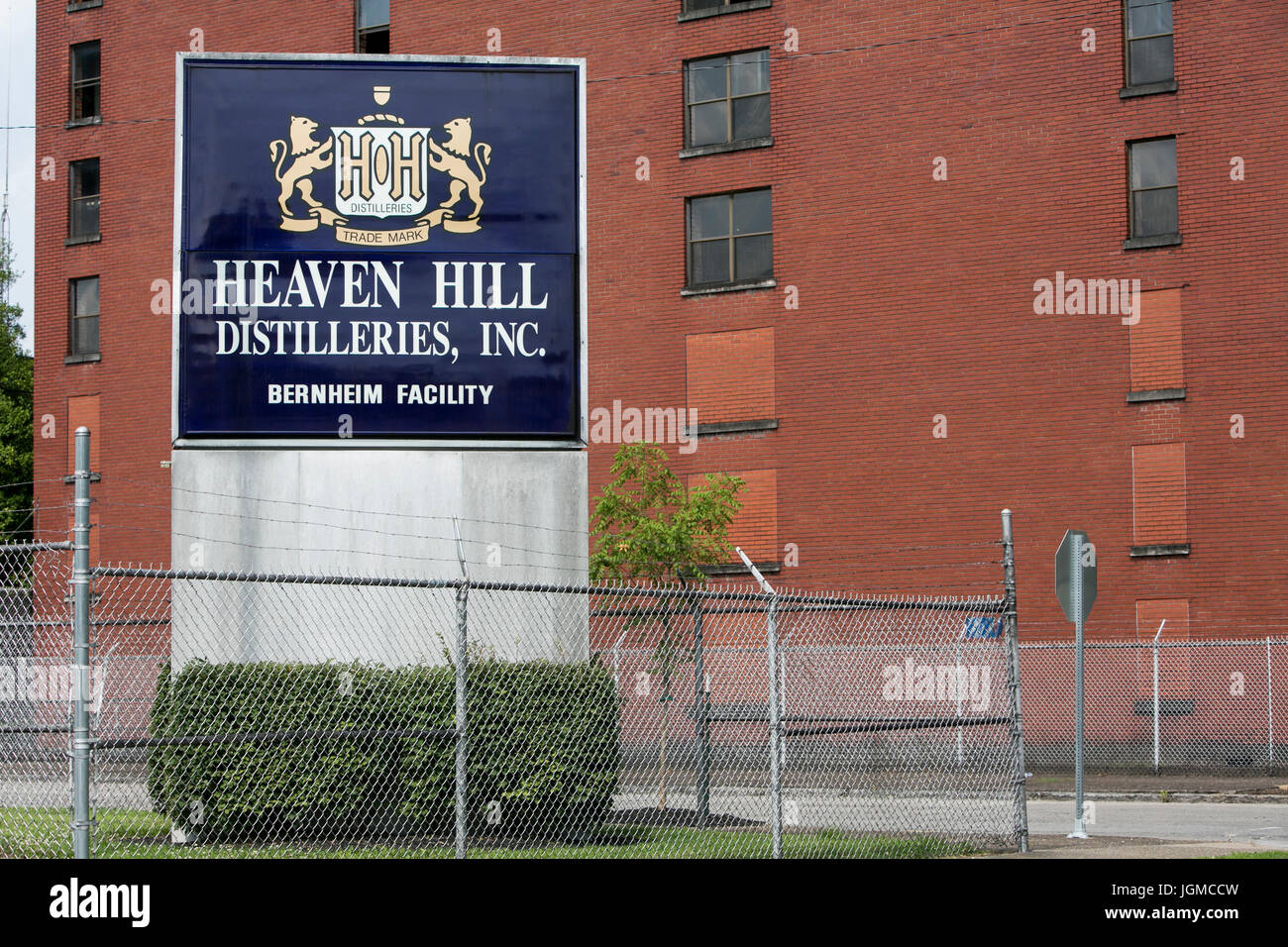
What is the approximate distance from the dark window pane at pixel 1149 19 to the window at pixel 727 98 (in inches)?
289

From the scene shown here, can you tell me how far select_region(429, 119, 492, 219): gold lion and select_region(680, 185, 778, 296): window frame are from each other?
688 inches

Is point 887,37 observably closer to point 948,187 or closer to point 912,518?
point 948,187

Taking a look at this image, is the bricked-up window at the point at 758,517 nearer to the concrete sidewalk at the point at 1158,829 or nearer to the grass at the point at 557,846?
the concrete sidewalk at the point at 1158,829

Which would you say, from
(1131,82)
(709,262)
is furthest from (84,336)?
(1131,82)

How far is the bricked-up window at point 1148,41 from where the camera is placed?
2880 cm

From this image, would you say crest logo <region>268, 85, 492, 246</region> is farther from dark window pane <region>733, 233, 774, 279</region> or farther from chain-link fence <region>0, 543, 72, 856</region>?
dark window pane <region>733, 233, 774, 279</region>

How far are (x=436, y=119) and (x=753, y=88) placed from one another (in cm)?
1869

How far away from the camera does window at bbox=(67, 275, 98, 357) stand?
3794 cm

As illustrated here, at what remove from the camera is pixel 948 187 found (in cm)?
2995

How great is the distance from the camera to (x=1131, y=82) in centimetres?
2894

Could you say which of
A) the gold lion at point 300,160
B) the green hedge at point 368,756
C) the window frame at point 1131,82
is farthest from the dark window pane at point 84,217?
the green hedge at point 368,756

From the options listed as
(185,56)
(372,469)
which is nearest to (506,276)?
(372,469)

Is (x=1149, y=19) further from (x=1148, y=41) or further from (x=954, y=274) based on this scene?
(x=954, y=274)

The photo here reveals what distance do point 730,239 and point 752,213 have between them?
703mm
